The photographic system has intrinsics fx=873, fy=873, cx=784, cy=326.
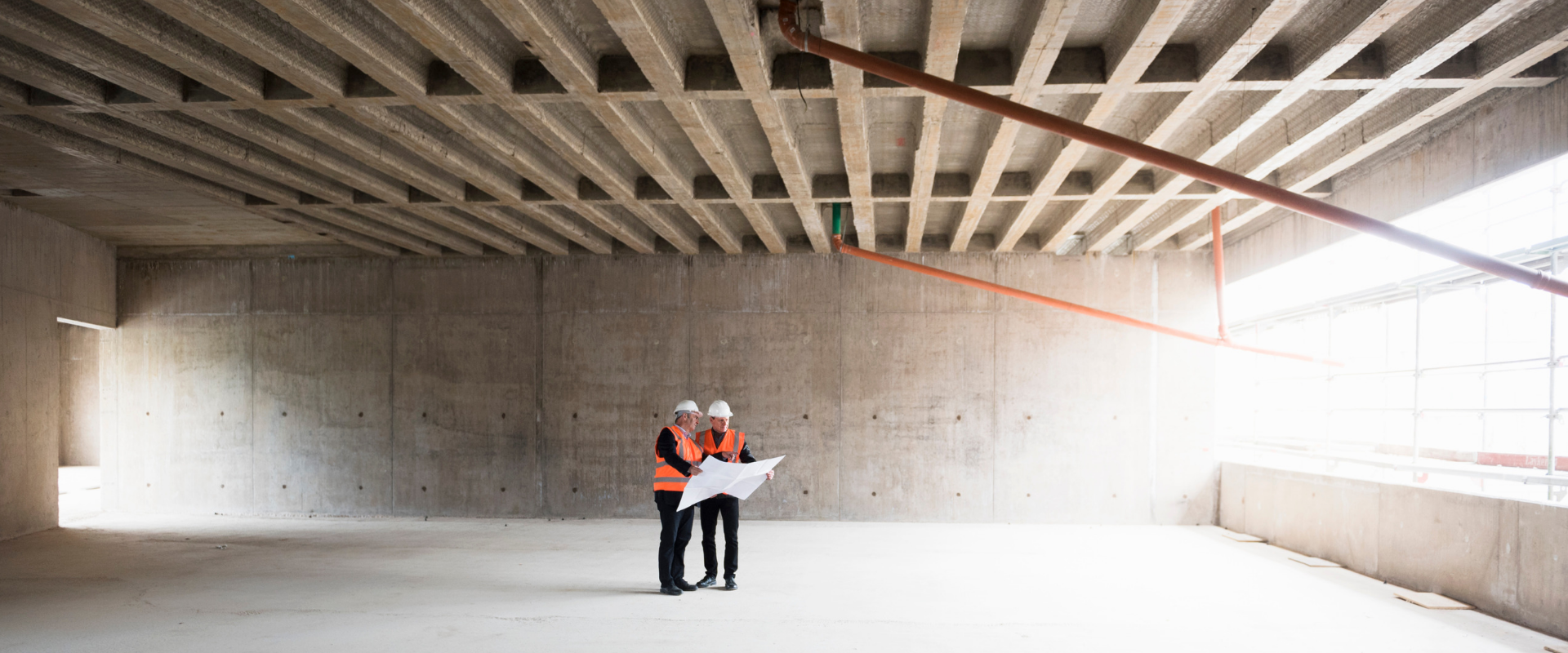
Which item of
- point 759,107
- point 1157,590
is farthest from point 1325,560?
point 759,107

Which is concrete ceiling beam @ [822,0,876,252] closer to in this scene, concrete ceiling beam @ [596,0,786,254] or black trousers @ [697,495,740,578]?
concrete ceiling beam @ [596,0,786,254]

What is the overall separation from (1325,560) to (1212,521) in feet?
10.9

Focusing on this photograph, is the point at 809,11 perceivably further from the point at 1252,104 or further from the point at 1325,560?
the point at 1325,560

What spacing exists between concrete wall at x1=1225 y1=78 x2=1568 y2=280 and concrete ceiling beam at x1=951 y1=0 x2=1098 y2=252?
3.74 meters

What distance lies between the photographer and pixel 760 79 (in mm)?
6664

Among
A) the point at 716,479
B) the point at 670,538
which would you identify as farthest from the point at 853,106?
the point at 670,538

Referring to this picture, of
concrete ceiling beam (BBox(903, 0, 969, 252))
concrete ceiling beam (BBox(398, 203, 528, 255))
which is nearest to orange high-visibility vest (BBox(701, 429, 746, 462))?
concrete ceiling beam (BBox(903, 0, 969, 252))

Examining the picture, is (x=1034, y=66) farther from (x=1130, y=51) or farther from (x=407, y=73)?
(x=407, y=73)

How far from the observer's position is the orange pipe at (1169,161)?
15.9ft

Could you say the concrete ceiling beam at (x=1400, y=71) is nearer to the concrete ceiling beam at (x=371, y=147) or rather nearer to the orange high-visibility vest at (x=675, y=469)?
the orange high-visibility vest at (x=675, y=469)

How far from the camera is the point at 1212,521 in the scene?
1317 cm

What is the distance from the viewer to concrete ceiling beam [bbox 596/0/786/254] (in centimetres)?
573

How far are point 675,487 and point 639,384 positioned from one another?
19.8 feet

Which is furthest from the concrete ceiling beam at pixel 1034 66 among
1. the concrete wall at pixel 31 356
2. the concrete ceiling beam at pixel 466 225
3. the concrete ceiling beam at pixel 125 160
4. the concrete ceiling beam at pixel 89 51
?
the concrete wall at pixel 31 356
